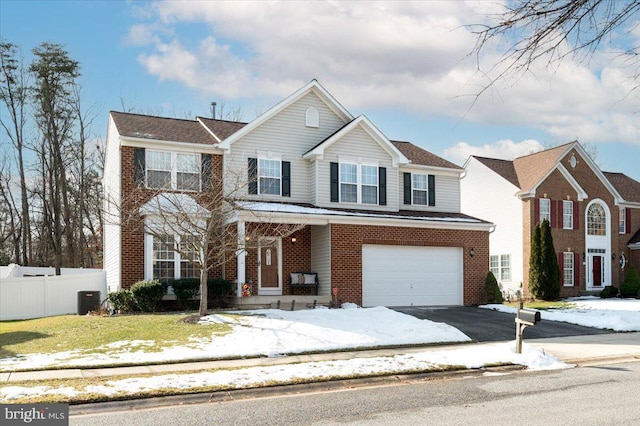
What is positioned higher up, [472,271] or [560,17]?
[560,17]

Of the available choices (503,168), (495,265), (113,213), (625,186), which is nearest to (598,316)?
(495,265)

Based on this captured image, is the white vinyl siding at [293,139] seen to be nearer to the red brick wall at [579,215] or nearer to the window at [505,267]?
the red brick wall at [579,215]

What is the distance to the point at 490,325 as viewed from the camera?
18844mm

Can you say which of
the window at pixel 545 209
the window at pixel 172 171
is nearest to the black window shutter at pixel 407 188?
the window at pixel 172 171

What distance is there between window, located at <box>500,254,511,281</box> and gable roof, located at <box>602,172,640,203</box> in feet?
31.1

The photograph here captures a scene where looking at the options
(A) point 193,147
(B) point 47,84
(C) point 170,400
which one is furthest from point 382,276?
(B) point 47,84

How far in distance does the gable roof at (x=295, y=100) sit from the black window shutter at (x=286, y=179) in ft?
6.36

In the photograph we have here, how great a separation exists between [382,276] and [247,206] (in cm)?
577

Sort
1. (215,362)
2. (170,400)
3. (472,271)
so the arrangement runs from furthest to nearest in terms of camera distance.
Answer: (472,271) → (215,362) → (170,400)

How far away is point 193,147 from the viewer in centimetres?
2283

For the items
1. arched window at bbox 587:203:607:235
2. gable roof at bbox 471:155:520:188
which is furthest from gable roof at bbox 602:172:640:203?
gable roof at bbox 471:155:520:188

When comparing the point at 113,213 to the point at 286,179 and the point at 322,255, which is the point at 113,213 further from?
the point at 322,255

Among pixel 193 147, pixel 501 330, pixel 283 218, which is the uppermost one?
pixel 193 147

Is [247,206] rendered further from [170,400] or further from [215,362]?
[170,400]
